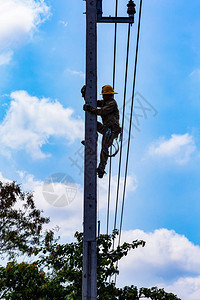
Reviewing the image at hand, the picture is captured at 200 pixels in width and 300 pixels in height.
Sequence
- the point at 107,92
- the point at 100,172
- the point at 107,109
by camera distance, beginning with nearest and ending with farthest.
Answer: the point at 100,172
the point at 107,109
the point at 107,92

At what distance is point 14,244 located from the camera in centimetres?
1761

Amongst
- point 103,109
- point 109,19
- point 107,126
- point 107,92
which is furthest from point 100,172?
point 109,19

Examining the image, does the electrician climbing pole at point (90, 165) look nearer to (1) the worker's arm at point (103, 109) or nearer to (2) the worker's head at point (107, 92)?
(1) the worker's arm at point (103, 109)

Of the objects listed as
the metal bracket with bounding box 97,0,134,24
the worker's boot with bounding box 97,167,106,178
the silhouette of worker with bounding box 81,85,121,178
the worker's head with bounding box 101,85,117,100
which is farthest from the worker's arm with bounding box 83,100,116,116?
the metal bracket with bounding box 97,0,134,24

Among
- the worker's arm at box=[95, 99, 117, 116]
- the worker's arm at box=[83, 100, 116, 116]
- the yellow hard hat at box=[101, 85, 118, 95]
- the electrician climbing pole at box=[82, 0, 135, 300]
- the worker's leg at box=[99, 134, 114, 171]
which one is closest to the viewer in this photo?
the electrician climbing pole at box=[82, 0, 135, 300]

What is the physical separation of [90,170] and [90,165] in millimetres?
83

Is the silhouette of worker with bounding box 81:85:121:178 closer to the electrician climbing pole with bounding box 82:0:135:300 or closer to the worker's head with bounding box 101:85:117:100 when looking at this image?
the worker's head with bounding box 101:85:117:100

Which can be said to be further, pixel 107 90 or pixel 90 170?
pixel 107 90

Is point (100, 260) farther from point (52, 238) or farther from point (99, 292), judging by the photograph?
point (52, 238)

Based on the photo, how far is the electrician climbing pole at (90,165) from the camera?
4805mm

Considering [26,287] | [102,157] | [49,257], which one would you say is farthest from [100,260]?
[102,157]

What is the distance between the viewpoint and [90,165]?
Result: 5.24 metres

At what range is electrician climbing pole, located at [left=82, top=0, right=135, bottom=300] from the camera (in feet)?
15.8

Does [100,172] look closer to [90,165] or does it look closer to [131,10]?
[90,165]
